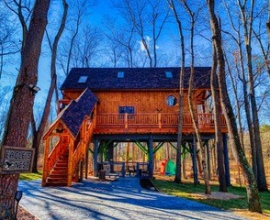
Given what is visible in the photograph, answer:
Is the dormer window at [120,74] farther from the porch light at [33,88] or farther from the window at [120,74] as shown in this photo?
the porch light at [33,88]

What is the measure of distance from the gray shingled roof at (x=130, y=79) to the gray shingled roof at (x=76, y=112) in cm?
243

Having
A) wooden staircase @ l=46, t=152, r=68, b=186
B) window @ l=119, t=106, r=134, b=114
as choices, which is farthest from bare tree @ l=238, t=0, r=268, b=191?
wooden staircase @ l=46, t=152, r=68, b=186

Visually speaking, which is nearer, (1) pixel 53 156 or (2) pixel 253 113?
(1) pixel 53 156

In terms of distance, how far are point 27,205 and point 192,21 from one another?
11.7 meters

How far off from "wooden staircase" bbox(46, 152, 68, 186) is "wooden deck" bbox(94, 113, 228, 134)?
3390mm

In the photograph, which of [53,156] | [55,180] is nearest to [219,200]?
[55,180]

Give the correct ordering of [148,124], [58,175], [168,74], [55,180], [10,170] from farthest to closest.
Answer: [168,74], [148,124], [58,175], [55,180], [10,170]

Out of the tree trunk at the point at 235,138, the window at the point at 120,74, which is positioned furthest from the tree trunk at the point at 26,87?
the window at the point at 120,74

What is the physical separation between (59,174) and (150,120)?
6.64 metres

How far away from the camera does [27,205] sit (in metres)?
6.62

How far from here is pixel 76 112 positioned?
12000mm

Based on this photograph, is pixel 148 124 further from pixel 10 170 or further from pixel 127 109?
pixel 10 170

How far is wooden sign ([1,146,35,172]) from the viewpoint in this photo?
3902mm

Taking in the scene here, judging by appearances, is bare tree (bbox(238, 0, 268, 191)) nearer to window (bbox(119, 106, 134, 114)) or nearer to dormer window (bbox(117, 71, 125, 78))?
window (bbox(119, 106, 134, 114))
